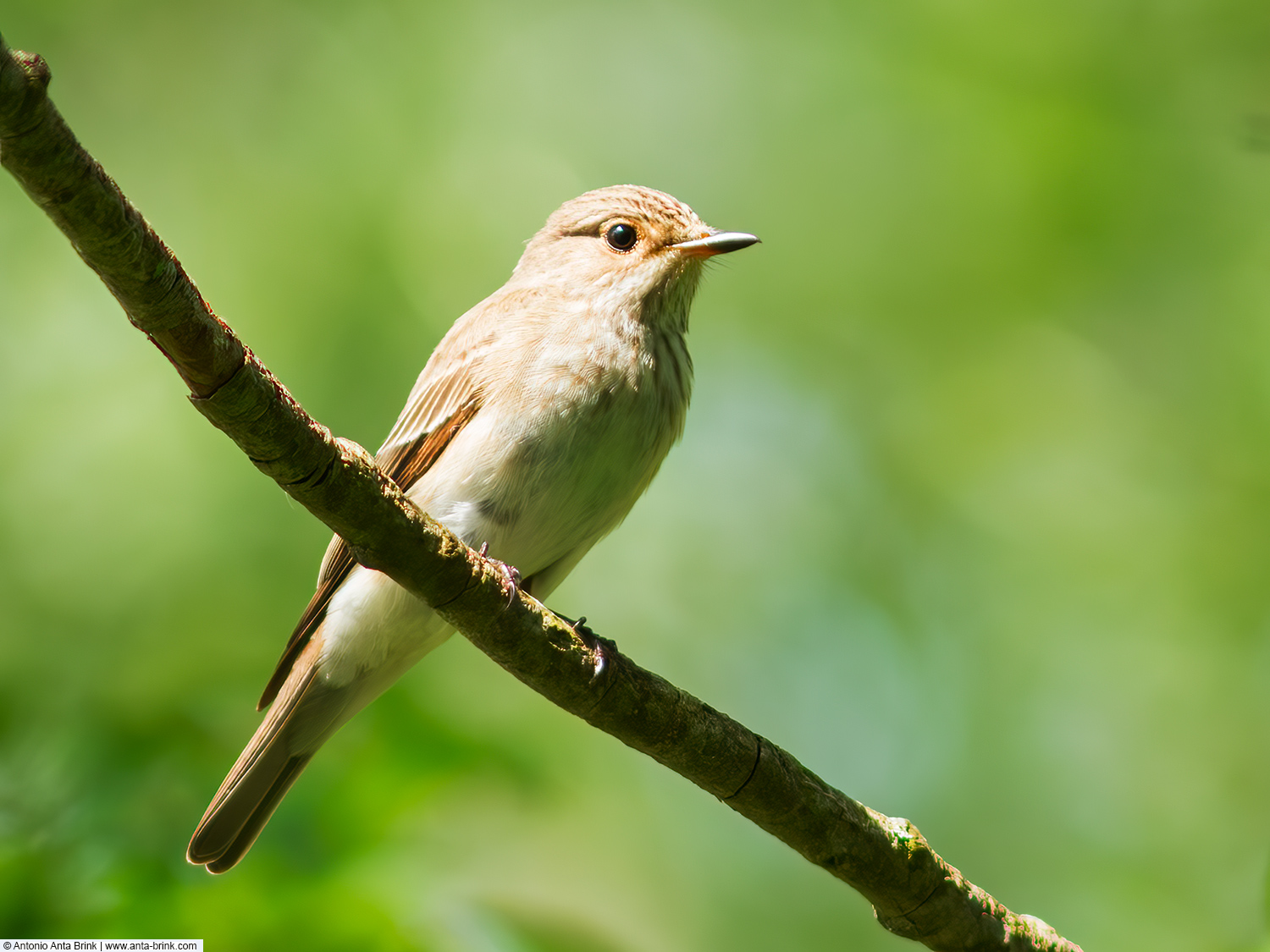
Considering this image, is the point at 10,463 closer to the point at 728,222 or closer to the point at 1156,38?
the point at 728,222

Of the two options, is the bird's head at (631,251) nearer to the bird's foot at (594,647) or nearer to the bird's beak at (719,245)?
the bird's beak at (719,245)

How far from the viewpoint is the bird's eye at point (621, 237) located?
510 cm

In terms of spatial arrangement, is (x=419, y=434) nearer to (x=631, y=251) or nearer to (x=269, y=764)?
(x=631, y=251)

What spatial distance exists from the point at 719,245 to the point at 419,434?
5.21ft

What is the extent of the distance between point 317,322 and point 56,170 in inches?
190

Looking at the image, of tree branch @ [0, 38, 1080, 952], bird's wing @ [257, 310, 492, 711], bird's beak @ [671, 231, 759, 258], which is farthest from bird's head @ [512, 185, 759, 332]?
tree branch @ [0, 38, 1080, 952]

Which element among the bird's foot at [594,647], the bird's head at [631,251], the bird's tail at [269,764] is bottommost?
the bird's tail at [269,764]

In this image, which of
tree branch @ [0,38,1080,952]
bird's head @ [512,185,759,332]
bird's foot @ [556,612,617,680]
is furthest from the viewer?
bird's head @ [512,185,759,332]

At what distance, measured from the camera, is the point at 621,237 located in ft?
16.8

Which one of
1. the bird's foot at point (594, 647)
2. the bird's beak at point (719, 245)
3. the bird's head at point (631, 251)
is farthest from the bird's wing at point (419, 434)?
the bird's foot at point (594, 647)

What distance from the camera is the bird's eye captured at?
16.7ft

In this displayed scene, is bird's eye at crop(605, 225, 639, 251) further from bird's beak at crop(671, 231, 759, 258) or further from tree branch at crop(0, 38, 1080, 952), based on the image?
tree branch at crop(0, 38, 1080, 952)

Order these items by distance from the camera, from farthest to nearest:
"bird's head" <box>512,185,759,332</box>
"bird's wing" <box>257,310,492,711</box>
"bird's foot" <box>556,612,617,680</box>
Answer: "bird's head" <box>512,185,759,332</box> → "bird's wing" <box>257,310,492,711</box> → "bird's foot" <box>556,612,617,680</box>

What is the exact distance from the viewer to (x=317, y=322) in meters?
6.75
